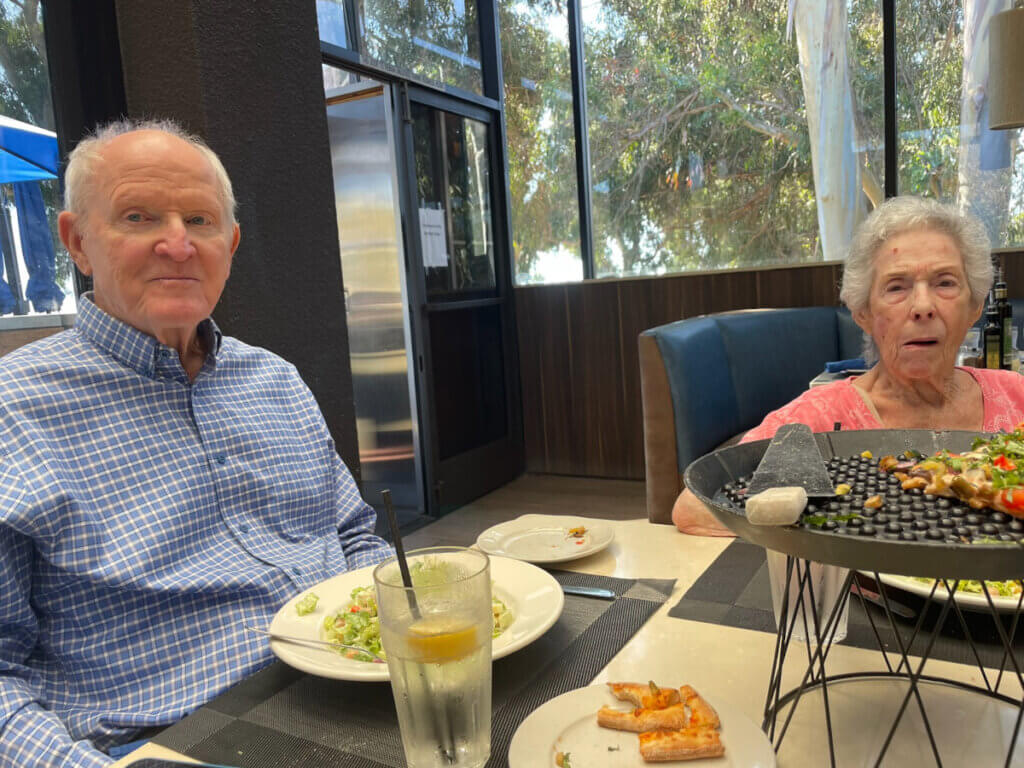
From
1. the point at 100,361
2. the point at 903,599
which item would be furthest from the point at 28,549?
the point at 903,599

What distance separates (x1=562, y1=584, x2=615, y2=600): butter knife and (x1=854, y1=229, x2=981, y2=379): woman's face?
94 cm

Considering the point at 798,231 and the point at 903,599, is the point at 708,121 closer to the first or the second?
the point at 798,231

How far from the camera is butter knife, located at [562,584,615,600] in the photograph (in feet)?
3.38

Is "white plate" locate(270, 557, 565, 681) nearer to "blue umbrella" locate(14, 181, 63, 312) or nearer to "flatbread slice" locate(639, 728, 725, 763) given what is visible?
"flatbread slice" locate(639, 728, 725, 763)

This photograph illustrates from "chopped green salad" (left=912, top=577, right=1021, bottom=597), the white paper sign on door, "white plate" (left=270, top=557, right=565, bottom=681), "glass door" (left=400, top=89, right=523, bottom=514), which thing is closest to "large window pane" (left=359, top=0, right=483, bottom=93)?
"glass door" (left=400, top=89, right=523, bottom=514)

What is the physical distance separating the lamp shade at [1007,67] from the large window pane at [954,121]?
996mm

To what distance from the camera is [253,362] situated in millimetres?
1511

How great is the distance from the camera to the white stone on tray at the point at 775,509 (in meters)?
0.58

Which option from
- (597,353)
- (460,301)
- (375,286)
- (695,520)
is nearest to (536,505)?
(597,353)

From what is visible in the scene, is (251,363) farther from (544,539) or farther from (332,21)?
(332,21)

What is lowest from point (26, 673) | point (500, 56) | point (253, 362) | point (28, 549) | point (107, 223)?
point (26, 673)

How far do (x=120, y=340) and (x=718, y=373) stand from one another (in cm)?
250

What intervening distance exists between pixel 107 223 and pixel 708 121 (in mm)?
4290

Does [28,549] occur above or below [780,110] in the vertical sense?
below
